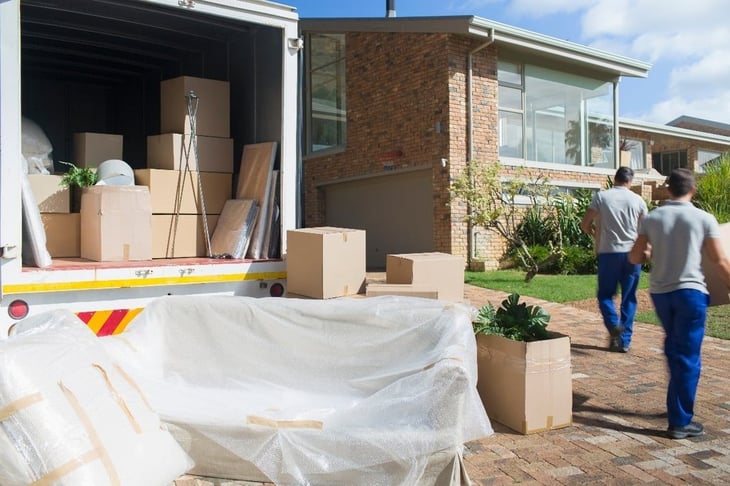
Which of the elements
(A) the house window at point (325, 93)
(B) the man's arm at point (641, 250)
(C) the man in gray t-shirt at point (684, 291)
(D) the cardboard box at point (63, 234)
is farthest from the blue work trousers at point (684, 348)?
(A) the house window at point (325, 93)

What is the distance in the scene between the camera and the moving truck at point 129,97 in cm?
404

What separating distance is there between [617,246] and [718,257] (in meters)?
1.99

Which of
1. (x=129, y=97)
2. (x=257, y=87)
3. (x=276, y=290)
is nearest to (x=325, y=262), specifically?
(x=276, y=290)

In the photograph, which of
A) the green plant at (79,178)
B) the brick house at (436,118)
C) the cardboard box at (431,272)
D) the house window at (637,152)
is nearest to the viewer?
the cardboard box at (431,272)

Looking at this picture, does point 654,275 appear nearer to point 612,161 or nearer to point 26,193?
point 26,193

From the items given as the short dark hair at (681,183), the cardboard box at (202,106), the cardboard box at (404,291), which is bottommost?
the cardboard box at (404,291)

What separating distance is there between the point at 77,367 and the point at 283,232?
97.6 inches

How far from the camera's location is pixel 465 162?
12.5 m

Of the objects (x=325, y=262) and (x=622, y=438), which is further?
(x=325, y=262)

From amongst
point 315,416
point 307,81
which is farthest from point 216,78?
point 307,81

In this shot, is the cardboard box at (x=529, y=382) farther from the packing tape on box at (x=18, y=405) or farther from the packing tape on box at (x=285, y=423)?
the packing tape on box at (x=18, y=405)

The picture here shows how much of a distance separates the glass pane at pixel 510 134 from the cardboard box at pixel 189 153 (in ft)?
27.8

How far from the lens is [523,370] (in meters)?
3.97

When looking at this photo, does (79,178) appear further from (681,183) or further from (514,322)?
(681,183)
